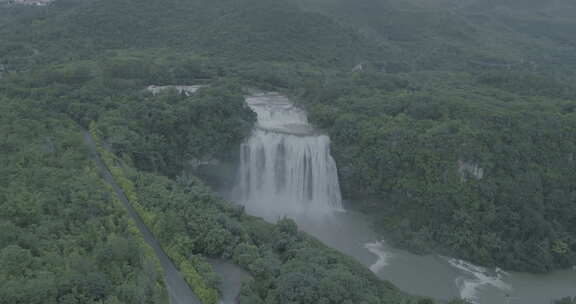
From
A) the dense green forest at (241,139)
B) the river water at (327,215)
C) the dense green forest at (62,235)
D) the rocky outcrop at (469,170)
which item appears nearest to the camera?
the dense green forest at (62,235)

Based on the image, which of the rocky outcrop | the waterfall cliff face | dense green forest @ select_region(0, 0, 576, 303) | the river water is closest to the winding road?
dense green forest @ select_region(0, 0, 576, 303)

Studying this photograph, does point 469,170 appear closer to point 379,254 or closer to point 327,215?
point 379,254

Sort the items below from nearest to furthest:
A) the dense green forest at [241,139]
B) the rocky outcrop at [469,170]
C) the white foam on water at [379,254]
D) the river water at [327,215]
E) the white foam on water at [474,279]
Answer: the dense green forest at [241,139] < the white foam on water at [474,279] < the river water at [327,215] < the white foam on water at [379,254] < the rocky outcrop at [469,170]

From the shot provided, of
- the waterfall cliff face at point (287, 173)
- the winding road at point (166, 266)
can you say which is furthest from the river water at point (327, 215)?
the winding road at point (166, 266)

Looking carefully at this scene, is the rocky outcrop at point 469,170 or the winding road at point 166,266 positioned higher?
the winding road at point 166,266

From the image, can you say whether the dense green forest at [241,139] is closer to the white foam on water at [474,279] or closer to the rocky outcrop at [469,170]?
the rocky outcrop at [469,170]

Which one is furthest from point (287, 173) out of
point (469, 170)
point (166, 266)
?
point (166, 266)
